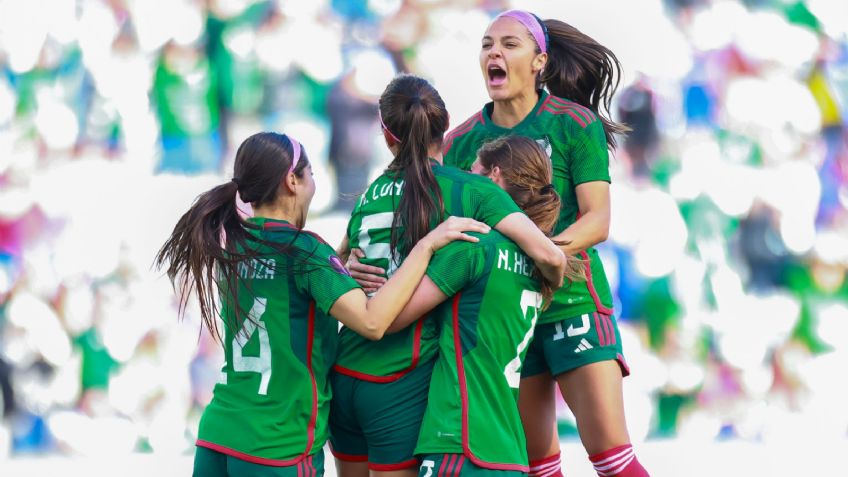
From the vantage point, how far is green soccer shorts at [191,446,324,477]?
2.56 meters

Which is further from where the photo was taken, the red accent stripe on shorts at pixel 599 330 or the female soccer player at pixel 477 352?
the red accent stripe on shorts at pixel 599 330

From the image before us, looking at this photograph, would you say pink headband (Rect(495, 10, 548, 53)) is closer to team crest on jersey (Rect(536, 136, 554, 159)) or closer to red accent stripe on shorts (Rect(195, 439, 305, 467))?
team crest on jersey (Rect(536, 136, 554, 159))

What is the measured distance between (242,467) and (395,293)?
1.65 ft

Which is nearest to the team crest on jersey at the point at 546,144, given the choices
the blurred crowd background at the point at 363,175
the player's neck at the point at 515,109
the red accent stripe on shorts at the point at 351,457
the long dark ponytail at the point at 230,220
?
the player's neck at the point at 515,109

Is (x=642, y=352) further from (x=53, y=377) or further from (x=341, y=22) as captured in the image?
(x=53, y=377)

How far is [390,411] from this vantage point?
2686mm

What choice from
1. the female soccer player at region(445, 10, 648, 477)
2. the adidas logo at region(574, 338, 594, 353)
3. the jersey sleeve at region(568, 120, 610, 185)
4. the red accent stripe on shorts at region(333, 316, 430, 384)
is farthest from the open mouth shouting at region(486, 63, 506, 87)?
the red accent stripe on shorts at region(333, 316, 430, 384)

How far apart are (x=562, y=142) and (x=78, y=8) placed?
8.07 ft

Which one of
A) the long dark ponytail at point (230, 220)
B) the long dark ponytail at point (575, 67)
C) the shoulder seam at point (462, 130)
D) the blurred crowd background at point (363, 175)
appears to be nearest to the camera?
the long dark ponytail at point (230, 220)

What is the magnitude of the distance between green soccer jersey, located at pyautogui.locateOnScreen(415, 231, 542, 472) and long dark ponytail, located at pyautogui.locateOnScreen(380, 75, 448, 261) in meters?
0.10

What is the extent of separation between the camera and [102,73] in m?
4.79

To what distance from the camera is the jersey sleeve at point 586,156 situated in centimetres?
326

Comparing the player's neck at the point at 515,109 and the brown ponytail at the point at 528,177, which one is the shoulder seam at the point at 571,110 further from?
the brown ponytail at the point at 528,177

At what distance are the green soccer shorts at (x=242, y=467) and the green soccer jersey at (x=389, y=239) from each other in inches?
9.1
